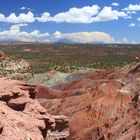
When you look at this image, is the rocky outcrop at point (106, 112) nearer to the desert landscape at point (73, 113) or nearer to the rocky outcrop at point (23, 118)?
the desert landscape at point (73, 113)

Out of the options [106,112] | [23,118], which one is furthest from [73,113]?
[23,118]

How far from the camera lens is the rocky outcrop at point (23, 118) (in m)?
20.1

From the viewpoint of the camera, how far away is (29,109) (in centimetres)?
2428

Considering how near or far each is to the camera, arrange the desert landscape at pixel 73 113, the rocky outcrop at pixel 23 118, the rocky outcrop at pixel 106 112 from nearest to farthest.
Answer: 1. the rocky outcrop at pixel 23 118
2. the desert landscape at pixel 73 113
3. the rocky outcrop at pixel 106 112

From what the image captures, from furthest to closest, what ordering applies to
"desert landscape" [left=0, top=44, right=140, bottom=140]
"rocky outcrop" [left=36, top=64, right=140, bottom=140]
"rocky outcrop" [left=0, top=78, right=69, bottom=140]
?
"rocky outcrop" [left=36, top=64, right=140, bottom=140], "desert landscape" [left=0, top=44, right=140, bottom=140], "rocky outcrop" [left=0, top=78, right=69, bottom=140]

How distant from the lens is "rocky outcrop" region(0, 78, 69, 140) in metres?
20.1

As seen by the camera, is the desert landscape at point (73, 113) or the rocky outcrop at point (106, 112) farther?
the rocky outcrop at point (106, 112)

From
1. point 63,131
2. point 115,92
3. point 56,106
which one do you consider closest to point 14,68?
point 56,106

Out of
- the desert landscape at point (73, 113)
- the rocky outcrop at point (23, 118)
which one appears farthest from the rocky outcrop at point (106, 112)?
the rocky outcrop at point (23, 118)

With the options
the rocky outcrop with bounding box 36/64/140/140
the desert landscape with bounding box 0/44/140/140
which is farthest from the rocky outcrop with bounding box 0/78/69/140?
the rocky outcrop with bounding box 36/64/140/140

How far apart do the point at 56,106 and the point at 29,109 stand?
3221cm

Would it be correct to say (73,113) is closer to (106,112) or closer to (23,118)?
(106,112)

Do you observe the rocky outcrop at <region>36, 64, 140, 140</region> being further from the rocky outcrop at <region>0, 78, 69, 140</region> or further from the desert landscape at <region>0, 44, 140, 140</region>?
the rocky outcrop at <region>0, 78, 69, 140</region>

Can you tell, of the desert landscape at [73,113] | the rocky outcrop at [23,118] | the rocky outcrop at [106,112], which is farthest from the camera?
the rocky outcrop at [106,112]
